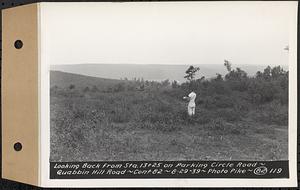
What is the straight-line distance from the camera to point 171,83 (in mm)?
905

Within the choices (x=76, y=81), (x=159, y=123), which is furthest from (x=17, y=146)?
(x=159, y=123)

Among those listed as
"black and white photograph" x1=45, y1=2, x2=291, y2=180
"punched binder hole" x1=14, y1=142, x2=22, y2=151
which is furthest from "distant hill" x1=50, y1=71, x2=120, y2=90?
"punched binder hole" x1=14, y1=142, x2=22, y2=151

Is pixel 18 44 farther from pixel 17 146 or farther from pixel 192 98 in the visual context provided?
pixel 192 98

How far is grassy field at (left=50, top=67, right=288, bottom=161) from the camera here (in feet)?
2.97

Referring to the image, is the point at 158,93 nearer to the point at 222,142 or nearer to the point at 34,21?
the point at 222,142

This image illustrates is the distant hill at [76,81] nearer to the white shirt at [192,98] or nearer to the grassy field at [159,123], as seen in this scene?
the grassy field at [159,123]

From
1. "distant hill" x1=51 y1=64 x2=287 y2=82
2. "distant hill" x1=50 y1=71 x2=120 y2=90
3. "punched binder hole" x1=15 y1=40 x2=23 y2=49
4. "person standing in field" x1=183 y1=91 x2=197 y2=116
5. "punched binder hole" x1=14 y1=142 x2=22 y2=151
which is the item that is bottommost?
"punched binder hole" x1=14 y1=142 x2=22 y2=151

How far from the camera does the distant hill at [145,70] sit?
899 millimetres

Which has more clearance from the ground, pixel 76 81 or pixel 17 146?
pixel 76 81

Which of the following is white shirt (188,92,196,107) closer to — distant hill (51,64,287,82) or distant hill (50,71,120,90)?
distant hill (51,64,287,82)

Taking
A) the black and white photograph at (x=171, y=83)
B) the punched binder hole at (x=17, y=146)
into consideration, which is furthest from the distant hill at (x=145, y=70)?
the punched binder hole at (x=17, y=146)

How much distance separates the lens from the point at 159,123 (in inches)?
35.8

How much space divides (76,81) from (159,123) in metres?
0.20

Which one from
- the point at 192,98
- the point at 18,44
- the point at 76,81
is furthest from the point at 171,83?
the point at 18,44
